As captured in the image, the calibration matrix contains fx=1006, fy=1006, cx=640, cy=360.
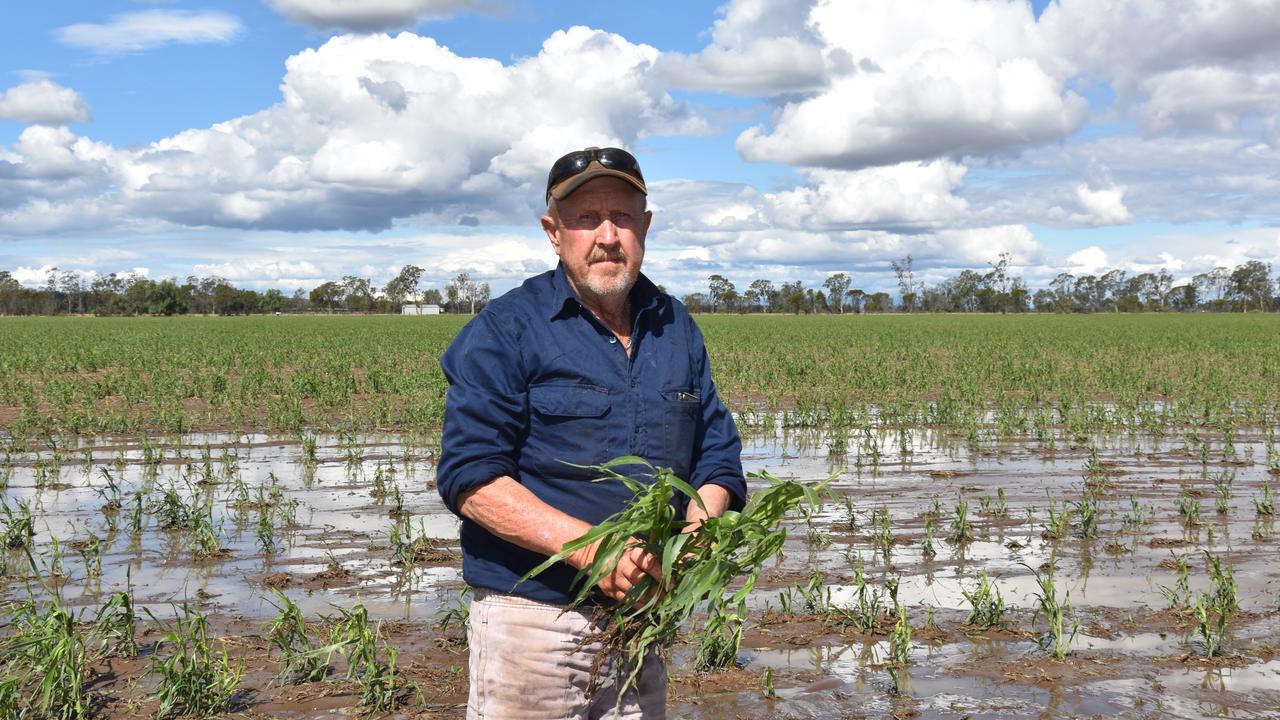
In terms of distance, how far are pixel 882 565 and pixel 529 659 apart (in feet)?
14.4

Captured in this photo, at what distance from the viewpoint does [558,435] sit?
8.25 feet

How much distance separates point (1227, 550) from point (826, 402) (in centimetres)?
800

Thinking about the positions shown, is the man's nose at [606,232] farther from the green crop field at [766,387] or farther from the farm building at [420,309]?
the farm building at [420,309]

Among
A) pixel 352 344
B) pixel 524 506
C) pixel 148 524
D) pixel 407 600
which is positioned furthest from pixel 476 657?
pixel 352 344

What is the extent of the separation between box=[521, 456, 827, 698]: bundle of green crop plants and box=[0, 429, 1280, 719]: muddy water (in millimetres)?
552

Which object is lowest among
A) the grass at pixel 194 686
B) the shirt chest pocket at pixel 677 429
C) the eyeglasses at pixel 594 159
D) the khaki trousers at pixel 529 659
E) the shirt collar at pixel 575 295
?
the grass at pixel 194 686

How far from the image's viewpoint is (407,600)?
5805mm

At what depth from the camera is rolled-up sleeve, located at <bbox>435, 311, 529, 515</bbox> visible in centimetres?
239

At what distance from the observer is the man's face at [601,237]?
259 cm

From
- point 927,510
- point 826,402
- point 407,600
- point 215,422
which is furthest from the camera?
point 826,402

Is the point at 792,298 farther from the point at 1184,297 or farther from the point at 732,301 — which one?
the point at 1184,297

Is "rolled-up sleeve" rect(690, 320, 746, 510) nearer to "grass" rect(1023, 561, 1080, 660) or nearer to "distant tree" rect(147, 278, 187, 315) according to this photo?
"grass" rect(1023, 561, 1080, 660)

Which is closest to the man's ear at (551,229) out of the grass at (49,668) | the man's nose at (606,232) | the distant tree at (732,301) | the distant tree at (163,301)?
the man's nose at (606,232)

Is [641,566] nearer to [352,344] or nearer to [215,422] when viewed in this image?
[215,422]
